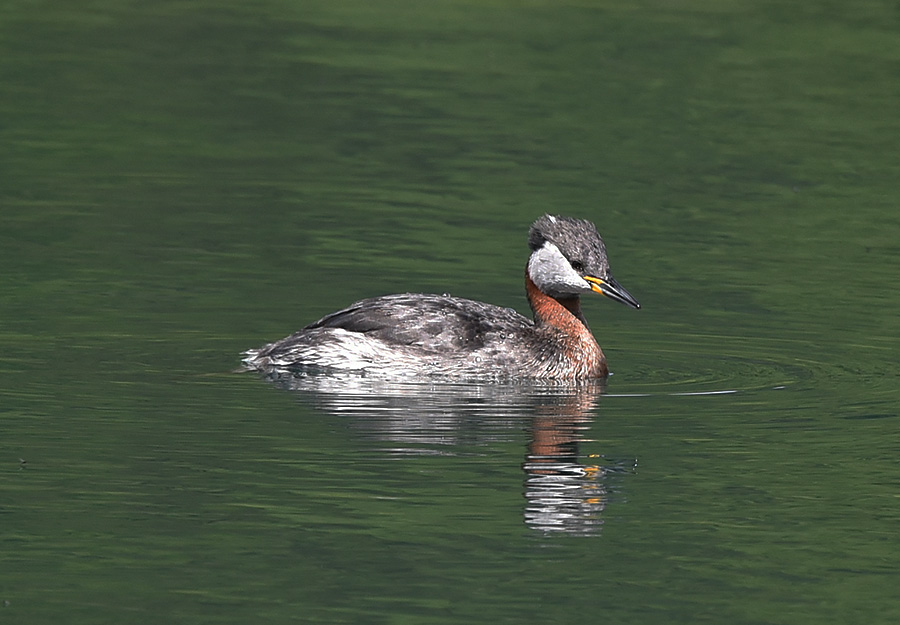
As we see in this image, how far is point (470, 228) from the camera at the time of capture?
2073 cm

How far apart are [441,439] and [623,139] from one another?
13716 mm

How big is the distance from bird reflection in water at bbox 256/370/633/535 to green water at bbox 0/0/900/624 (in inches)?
1.6

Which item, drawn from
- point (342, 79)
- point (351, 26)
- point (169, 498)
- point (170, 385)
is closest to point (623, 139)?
point (342, 79)

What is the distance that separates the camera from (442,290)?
17.8 meters

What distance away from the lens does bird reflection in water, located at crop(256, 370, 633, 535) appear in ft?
37.8

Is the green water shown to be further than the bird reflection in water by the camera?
No

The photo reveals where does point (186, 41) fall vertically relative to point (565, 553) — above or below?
above

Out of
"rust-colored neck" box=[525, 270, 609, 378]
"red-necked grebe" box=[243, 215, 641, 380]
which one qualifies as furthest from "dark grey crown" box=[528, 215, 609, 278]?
"rust-colored neck" box=[525, 270, 609, 378]

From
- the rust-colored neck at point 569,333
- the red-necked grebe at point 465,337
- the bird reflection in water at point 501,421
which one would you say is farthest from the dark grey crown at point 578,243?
the bird reflection in water at point 501,421

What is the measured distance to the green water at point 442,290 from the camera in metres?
10.2

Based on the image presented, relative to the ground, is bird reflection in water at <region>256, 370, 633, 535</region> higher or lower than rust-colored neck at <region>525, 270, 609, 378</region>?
lower

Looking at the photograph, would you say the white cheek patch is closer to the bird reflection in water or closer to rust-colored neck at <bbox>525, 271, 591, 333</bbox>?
rust-colored neck at <bbox>525, 271, 591, 333</bbox>

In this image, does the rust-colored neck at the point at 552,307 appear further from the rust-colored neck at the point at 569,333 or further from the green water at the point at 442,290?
the green water at the point at 442,290

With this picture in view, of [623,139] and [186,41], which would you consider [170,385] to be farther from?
[186,41]
